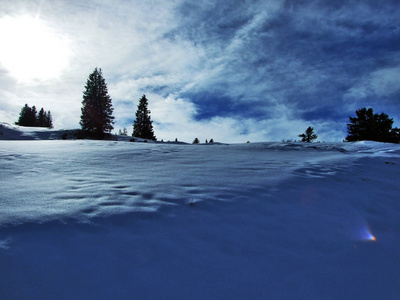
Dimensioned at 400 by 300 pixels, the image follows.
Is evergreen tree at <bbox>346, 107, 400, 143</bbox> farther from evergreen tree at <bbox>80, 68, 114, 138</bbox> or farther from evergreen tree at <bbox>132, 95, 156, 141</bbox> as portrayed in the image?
evergreen tree at <bbox>80, 68, 114, 138</bbox>

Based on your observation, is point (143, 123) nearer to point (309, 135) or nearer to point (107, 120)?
point (107, 120)

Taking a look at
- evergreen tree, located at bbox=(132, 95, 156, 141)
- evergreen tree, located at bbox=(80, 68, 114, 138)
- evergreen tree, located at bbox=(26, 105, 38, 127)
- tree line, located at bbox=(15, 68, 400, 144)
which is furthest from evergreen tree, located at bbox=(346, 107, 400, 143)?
evergreen tree, located at bbox=(26, 105, 38, 127)

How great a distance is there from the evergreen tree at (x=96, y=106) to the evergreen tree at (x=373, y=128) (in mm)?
33956

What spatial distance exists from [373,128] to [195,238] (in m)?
34.1

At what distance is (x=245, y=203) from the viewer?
7.51 ft

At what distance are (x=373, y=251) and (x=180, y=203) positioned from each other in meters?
1.68

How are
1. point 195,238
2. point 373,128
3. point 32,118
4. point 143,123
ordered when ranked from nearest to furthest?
point 195,238 < point 373,128 < point 143,123 < point 32,118

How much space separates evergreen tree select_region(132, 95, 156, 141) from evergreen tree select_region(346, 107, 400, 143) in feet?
99.5

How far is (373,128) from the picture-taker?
90.0 feet

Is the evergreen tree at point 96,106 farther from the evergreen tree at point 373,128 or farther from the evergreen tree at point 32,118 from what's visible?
the evergreen tree at point 373,128

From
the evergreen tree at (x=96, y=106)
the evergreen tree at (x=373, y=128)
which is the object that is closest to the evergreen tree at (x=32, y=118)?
the evergreen tree at (x=96, y=106)

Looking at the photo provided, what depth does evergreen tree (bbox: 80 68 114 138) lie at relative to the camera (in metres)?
29.1

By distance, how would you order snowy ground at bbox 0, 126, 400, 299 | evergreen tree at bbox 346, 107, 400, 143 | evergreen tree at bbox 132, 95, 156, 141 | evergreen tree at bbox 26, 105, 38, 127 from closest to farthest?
snowy ground at bbox 0, 126, 400, 299
evergreen tree at bbox 346, 107, 400, 143
evergreen tree at bbox 132, 95, 156, 141
evergreen tree at bbox 26, 105, 38, 127

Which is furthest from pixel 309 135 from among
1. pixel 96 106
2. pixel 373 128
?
pixel 96 106
